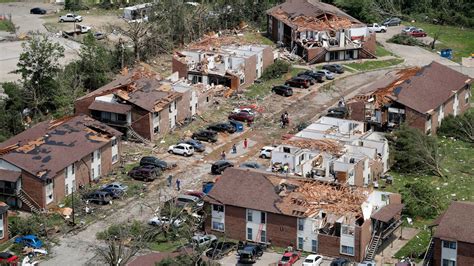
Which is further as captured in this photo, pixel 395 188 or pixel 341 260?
pixel 395 188

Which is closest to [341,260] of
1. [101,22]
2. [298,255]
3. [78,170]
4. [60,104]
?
[298,255]

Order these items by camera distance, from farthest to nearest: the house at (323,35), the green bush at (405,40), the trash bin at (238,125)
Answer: the green bush at (405,40) → the house at (323,35) → the trash bin at (238,125)

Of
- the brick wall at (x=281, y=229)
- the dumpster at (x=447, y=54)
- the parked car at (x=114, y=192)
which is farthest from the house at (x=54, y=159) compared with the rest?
the dumpster at (x=447, y=54)

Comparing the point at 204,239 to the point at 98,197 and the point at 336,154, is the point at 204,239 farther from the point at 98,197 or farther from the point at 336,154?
the point at 336,154

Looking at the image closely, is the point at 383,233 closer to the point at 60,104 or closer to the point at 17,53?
the point at 60,104

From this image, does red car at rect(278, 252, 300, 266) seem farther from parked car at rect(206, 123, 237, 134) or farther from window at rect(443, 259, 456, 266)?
parked car at rect(206, 123, 237, 134)

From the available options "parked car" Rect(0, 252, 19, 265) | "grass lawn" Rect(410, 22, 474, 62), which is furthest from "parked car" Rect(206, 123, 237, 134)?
"grass lawn" Rect(410, 22, 474, 62)

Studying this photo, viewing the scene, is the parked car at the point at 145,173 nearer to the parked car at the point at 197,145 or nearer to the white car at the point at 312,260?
the parked car at the point at 197,145
